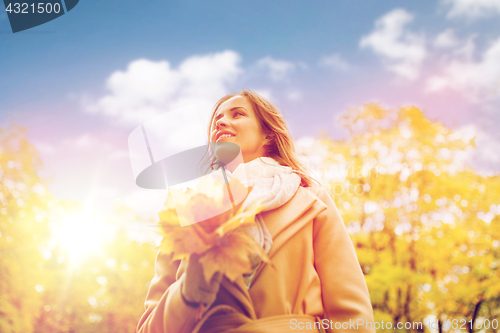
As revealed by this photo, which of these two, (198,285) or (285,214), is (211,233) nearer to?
(198,285)

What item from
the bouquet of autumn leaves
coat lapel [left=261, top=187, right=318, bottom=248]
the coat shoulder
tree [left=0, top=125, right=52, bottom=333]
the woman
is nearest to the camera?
the bouquet of autumn leaves

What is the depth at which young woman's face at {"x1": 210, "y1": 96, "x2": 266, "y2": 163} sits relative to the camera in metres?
1.97

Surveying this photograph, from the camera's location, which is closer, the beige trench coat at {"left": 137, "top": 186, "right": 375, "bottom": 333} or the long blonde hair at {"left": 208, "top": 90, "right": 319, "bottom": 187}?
the beige trench coat at {"left": 137, "top": 186, "right": 375, "bottom": 333}

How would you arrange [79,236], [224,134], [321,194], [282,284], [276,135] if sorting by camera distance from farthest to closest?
1. [79,236]
2. [276,135]
3. [224,134]
4. [321,194]
5. [282,284]

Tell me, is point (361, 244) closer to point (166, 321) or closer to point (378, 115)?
point (378, 115)

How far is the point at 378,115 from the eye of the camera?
26.4ft

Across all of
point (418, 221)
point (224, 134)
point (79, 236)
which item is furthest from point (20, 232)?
point (418, 221)

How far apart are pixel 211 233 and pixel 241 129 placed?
104 cm

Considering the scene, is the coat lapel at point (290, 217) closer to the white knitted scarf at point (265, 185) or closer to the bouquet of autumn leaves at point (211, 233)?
the white knitted scarf at point (265, 185)

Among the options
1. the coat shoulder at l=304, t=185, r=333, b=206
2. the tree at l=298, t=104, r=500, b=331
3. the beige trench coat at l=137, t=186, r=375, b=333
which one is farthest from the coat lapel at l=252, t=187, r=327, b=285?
the tree at l=298, t=104, r=500, b=331

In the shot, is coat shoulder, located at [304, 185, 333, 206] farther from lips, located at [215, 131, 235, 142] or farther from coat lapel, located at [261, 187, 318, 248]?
lips, located at [215, 131, 235, 142]

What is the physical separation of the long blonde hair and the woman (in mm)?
169

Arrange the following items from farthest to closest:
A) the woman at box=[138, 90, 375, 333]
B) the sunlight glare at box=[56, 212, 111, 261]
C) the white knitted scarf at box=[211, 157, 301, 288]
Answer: the sunlight glare at box=[56, 212, 111, 261] → the white knitted scarf at box=[211, 157, 301, 288] → the woman at box=[138, 90, 375, 333]

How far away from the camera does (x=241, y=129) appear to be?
1.99m
